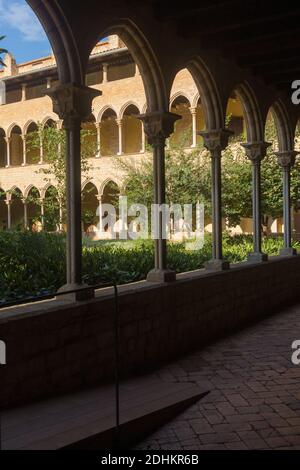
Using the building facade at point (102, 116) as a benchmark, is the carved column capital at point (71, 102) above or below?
below

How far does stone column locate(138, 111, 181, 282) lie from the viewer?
6.21 metres

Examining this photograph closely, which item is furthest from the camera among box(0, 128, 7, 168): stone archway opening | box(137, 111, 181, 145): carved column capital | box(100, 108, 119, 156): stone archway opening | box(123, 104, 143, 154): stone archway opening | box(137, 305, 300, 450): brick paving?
box(0, 128, 7, 168): stone archway opening

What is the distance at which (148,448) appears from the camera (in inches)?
148

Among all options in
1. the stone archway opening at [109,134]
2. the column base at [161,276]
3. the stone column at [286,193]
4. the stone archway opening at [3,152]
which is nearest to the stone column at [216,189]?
the column base at [161,276]

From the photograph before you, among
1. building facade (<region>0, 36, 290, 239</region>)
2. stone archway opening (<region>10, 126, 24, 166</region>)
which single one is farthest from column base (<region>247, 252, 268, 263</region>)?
stone archway opening (<region>10, 126, 24, 166</region>)

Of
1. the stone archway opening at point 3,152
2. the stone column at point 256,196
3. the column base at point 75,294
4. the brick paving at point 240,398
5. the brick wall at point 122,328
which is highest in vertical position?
the stone archway opening at point 3,152

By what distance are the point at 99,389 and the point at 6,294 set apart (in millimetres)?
1468

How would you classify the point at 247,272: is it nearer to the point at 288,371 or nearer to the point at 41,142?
the point at 288,371

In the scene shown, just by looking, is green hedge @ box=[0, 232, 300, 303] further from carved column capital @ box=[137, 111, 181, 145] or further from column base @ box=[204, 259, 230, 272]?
carved column capital @ box=[137, 111, 181, 145]

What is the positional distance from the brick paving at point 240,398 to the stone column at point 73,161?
4.89 feet

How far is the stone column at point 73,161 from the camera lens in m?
4.97

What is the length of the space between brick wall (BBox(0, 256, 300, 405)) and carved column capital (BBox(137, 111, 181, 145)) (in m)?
1.76

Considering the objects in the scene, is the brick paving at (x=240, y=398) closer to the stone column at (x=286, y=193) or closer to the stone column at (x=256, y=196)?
the stone column at (x=256, y=196)

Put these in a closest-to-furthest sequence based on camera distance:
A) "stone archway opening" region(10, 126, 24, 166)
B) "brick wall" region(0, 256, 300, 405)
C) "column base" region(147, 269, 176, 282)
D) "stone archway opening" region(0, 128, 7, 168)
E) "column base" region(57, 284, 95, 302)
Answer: "brick wall" region(0, 256, 300, 405) → "column base" region(57, 284, 95, 302) → "column base" region(147, 269, 176, 282) → "stone archway opening" region(10, 126, 24, 166) → "stone archway opening" region(0, 128, 7, 168)
